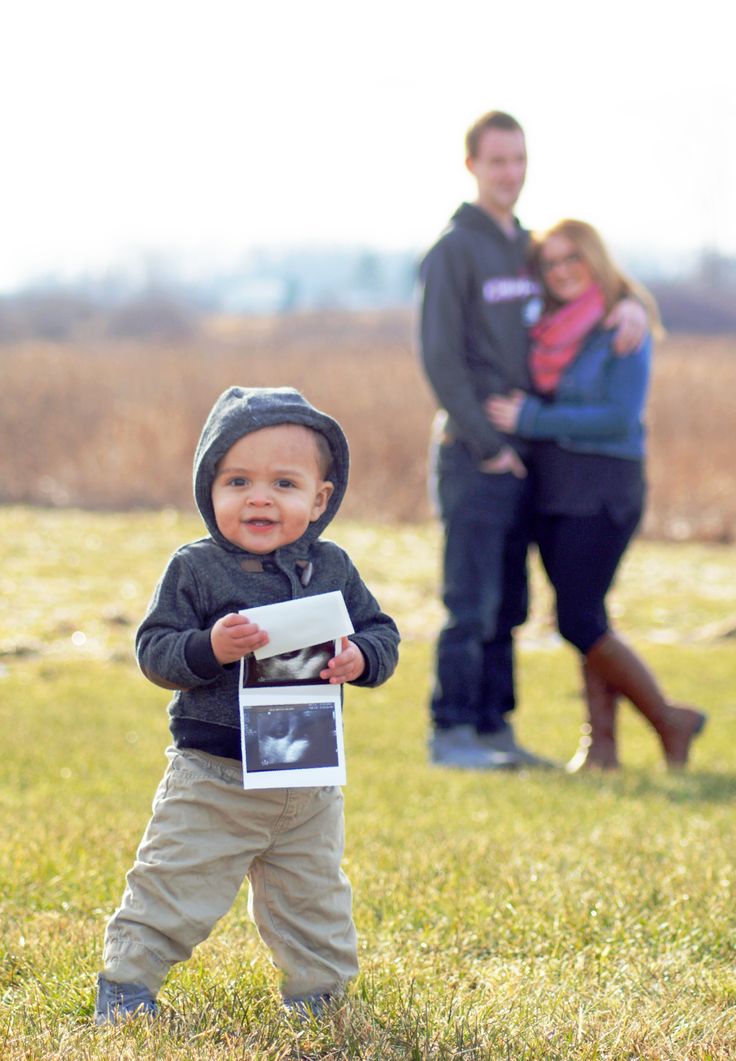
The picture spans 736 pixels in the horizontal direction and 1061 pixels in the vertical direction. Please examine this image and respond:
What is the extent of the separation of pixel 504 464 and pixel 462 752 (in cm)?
126

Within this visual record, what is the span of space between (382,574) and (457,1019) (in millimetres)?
10407

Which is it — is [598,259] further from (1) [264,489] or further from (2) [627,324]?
(1) [264,489]

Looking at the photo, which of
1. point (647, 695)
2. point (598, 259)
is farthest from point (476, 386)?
point (647, 695)

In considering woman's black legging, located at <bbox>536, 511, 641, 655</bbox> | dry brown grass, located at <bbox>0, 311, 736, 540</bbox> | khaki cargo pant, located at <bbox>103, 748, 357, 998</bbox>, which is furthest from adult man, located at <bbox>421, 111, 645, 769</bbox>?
dry brown grass, located at <bbox>0, 311, 736, 540</bbox>

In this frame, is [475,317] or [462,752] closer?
[475,317]

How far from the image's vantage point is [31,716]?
7.57m

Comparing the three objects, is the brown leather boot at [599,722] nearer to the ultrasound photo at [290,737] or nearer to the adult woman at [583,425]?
the adult woman at [583,425]

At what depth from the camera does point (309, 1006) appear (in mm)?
2928

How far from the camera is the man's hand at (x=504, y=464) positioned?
5918 mm

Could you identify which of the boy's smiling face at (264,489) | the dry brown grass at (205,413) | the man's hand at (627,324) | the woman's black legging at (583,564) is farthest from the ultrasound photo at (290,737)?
the dry brown grass at (205,413)

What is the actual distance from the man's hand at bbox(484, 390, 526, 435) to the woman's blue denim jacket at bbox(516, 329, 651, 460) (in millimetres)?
25

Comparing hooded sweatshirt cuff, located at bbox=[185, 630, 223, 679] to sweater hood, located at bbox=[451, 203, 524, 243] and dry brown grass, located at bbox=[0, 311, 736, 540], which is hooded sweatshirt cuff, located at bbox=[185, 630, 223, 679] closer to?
sweater hood, located at bbox=[451, 203, 524, 243]

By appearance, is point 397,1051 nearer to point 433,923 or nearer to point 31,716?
point 433,923

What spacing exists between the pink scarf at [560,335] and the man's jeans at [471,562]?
44 cm
